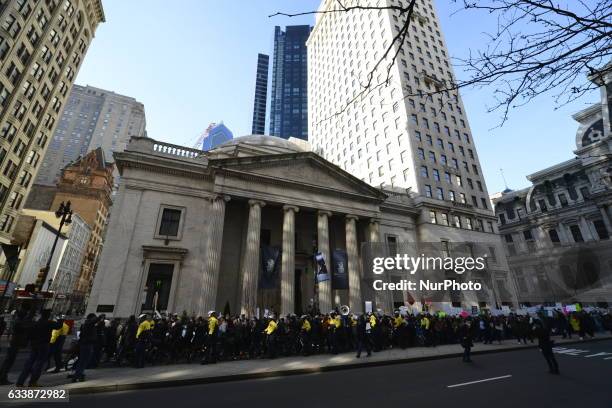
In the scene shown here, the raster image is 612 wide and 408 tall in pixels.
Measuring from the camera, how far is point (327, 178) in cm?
2575

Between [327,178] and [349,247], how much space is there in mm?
6711

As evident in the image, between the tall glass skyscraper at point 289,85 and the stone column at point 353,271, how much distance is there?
102468mm

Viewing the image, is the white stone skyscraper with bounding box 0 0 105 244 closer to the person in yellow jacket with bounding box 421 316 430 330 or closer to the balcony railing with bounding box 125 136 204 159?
the balcony railing with bounding box 125 136 204 159

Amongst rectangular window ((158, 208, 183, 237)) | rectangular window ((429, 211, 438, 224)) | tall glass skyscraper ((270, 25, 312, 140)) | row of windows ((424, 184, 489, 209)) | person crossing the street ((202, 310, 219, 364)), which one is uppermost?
tall glass skyscraper ((270, 25, 312, 140))

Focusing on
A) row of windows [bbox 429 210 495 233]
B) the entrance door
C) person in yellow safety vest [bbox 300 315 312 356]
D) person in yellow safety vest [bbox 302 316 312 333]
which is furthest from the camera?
row of windows [bbox 429 210 495 233]

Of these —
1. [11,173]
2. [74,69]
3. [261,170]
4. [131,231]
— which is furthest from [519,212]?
[74,69]

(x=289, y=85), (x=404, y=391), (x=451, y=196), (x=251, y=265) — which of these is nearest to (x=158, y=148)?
(x=251, y=265)

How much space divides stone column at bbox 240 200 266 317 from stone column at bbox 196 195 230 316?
6.22 ft

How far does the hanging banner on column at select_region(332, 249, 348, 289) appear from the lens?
21406 millimetres

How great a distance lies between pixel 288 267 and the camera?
20.8 meters

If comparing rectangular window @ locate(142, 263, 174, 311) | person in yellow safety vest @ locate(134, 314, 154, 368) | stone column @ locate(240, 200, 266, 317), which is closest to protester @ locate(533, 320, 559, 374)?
person in yellow safety vest @ locate(134, 314, 154, 368)

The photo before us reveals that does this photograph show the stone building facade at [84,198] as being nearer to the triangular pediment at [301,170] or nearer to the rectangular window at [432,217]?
the triangular pediment at [301,170]

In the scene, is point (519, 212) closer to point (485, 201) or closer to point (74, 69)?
point (485, 201)

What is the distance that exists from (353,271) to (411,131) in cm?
2263
